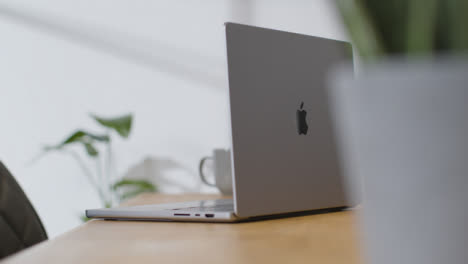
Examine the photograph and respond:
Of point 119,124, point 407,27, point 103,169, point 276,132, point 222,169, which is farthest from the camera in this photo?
point 103,169

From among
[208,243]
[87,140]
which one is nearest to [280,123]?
[208,243]

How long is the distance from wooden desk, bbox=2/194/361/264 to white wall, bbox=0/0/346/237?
169 centimetres

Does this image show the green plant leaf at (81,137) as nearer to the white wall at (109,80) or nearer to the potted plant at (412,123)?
the white wall at (109,80)

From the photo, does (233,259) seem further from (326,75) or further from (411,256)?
(326,75)

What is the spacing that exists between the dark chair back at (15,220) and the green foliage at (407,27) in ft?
2.81

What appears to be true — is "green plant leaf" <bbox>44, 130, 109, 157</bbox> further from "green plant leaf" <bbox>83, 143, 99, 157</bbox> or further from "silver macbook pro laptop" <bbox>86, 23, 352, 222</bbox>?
"silver macbook pro laptop" <bbox>86, 23, 352, 222</bbox>

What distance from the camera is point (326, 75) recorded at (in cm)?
92

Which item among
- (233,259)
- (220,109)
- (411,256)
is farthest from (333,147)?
(220,109)

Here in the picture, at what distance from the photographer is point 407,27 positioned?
0.22 meters

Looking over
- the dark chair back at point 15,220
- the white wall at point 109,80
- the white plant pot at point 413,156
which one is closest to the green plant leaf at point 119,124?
the white wall at point 109,80

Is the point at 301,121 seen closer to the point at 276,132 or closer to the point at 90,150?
the point at 276,132

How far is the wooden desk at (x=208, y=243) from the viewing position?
0.52 meters

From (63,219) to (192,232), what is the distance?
2.05m

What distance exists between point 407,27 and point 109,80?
245 cm
